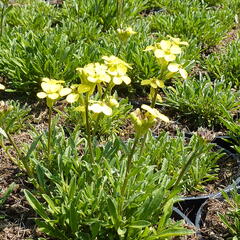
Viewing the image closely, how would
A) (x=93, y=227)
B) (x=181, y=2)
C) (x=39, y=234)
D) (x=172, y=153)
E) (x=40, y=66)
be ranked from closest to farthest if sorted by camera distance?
(x=93, y=227) < (x=39, y=234) < (x=172, y=153) < (x=40, y=66) < (x=181, y=2)

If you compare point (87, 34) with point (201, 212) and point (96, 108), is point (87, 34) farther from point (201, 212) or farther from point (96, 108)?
point (96, 108)

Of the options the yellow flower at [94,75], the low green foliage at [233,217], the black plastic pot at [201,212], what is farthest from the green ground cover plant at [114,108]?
the low green foliage at [233,217]

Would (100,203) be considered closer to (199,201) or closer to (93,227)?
(93,227)

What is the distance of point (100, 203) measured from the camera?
183 cm

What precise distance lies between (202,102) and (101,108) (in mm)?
1622

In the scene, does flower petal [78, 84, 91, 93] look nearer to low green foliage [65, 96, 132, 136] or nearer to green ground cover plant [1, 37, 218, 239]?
green ground cover plant [1, 37, 218, 239]

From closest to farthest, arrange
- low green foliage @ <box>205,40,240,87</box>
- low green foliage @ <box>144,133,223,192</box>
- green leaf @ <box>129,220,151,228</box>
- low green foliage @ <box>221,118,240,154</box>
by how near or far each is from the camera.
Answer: green leaf @ <box>129,220,151,228</box>, low green foliage @ <box>144,133,223,192</box>, low green foliage @ <box>221,118,240,154</box>, low green foliage @ <box>205,40,240,87</box>

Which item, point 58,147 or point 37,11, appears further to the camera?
point 37,11

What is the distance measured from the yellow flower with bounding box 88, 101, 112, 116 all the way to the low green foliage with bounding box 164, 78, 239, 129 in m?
1.53

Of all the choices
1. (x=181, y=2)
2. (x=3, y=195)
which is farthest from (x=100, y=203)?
(x=181, y=2)

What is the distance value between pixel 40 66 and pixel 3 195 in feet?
3.61

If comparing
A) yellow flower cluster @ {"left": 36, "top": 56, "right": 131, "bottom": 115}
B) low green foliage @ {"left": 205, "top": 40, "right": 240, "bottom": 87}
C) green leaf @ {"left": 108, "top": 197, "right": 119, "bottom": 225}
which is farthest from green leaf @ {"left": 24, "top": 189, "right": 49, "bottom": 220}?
low green foliage @ {"left": 205, "top": 40, "right": 240, "bottom": 87}

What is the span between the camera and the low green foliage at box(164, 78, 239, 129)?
2.88 metres

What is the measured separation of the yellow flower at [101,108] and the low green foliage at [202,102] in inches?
60.4
